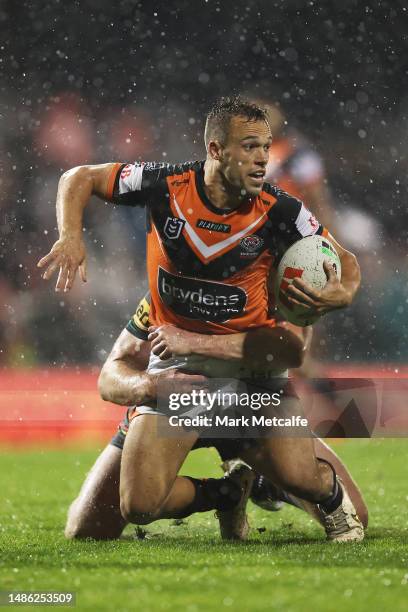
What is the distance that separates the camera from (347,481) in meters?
4.67

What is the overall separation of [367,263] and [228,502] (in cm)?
996

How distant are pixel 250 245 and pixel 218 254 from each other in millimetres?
162

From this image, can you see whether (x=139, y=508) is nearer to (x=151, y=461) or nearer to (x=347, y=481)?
(x=151, y=461)

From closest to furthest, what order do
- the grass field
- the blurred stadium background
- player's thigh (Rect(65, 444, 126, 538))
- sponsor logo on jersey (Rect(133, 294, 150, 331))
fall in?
the grass field, player's thigh (Rect(65, 444, 126, 538)), sponsor logo on jersey (Rect(133, 294, 150, 331)), the blurred stadium background

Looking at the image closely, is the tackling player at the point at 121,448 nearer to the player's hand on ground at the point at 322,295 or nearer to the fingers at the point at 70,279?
the player's hand on ground at the point at 322,295

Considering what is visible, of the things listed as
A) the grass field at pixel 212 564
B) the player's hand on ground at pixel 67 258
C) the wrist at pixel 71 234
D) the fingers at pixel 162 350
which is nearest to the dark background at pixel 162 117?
the grass field at pixel 212 564

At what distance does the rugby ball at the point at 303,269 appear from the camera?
4039 millimetres

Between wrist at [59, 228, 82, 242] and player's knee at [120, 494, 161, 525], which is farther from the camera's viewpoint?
player's knee at [120, 494, 161, 525]

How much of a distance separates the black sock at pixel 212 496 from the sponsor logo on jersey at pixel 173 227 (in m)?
1.21

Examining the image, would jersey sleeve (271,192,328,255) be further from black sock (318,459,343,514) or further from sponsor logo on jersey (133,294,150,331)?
black sock (318,459,343,514)

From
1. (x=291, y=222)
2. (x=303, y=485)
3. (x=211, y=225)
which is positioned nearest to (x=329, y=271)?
(x=291, y=222)

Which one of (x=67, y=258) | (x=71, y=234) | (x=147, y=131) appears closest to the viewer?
(x=67, y=258)

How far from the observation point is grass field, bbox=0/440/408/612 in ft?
9.45

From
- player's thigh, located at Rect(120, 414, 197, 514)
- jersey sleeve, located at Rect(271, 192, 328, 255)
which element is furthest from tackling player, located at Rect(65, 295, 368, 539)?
jersey sleeve, located at Rect(271, 192, 328, 255)
